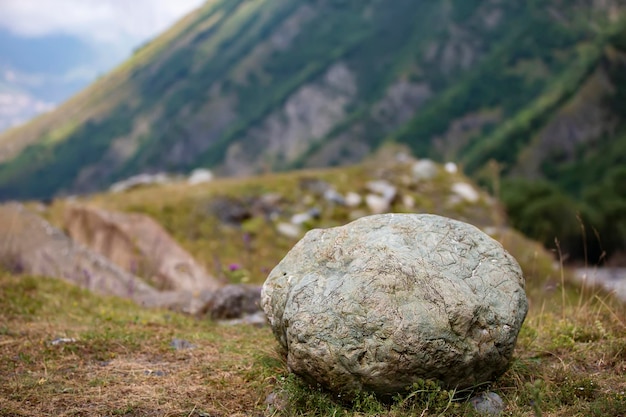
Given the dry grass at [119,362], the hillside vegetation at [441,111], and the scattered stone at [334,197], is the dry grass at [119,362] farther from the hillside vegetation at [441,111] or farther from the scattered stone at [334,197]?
the hillside vegetation at [441,111]

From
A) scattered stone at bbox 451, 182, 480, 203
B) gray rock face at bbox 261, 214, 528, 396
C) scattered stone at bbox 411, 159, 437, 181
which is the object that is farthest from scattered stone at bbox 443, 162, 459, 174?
gray rock face at bbox 261, 214, 528, 396

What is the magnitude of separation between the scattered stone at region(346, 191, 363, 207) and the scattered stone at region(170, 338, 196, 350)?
31.4 feet

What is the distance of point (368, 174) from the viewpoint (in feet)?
57.5

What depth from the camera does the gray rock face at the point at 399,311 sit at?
173 inches

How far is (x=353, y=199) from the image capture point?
1580cm

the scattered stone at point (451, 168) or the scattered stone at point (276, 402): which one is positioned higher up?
the scattered stone at point (276, 402)

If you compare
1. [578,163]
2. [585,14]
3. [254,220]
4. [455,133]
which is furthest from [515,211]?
[585,14]

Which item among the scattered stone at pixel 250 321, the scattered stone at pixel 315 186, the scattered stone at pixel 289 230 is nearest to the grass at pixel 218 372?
the scattered stone at pixel 250 321

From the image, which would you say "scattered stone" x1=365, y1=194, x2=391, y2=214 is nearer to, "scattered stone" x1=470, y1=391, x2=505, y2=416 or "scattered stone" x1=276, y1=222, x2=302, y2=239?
"scattered stone" x1=276, y1=222, x2=302, y2=239

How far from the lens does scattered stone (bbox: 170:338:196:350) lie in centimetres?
627

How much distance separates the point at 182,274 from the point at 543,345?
26.7 feet

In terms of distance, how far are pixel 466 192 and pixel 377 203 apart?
130 inches

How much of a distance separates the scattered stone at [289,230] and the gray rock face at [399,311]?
9.27 metres

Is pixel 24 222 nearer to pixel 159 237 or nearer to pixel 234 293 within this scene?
pixel 159 237
